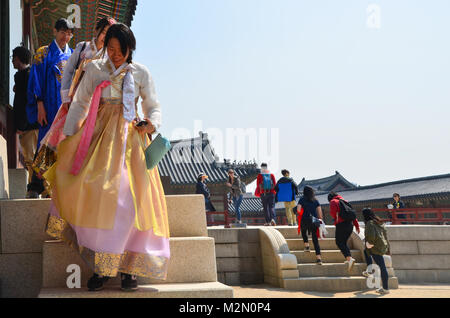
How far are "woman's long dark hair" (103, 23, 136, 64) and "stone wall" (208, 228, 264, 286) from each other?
658 centimetres

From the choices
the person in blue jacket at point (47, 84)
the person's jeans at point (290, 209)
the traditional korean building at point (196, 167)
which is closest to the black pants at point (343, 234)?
the person's jeans at point (290, 209)

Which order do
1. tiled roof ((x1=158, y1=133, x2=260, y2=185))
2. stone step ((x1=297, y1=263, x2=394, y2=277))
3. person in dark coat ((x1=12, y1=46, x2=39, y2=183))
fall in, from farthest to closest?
tiled roof ((x1=158, y1=133, x2=260, y2=185))
stone step ((x1=297, y1=263, x2=394, y2=277))
person in dark coat ((x1=12, y1=46, x2=39, y2=183))

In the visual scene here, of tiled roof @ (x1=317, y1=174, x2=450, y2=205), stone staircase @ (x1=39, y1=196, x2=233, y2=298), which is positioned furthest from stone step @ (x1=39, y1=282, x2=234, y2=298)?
tiled roof @ (x1=317, y1=174, x2=450, y2=205)

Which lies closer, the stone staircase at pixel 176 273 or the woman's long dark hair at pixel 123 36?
the stone staircase at pixel 176 273

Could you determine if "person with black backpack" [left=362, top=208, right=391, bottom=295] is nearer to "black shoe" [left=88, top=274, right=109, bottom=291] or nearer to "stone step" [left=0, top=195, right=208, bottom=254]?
"stone step" [left=0, top=195, right=208, bottom=254]

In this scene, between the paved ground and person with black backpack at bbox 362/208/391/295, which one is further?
person with black backpack at bbox 362/208/391/295

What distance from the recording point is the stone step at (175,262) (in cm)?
388

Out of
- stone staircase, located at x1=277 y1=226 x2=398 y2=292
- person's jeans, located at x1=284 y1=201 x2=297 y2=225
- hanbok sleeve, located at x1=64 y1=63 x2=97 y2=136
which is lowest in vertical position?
stone staircase, located at x1=277 y1=226 x2=398 y2=292

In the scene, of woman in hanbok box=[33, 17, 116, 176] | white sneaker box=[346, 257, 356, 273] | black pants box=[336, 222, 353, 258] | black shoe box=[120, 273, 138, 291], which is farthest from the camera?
white sneaker box=[346, 257, 356, 273]

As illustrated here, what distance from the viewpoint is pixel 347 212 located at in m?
9.30

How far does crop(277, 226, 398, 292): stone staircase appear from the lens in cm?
943

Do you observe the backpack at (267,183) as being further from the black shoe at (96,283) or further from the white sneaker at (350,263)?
the black shoe at (96,283)

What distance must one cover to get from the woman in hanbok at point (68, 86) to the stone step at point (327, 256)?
22.8 ft

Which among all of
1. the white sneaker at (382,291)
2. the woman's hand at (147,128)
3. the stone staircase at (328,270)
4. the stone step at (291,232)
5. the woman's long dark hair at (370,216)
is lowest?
the white sneaker at (382,291)
